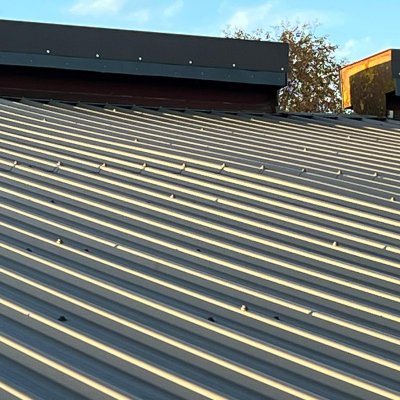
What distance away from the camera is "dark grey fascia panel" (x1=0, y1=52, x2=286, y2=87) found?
32.4ft

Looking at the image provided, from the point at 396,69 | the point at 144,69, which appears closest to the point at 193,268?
the point at 144,69

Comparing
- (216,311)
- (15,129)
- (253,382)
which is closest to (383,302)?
(216,311)

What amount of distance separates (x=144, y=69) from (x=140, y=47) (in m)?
0.36

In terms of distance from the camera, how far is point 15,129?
7.50 metres

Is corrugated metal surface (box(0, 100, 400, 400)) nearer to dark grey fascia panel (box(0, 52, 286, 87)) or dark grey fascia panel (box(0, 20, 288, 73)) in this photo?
dark grey fascia panel (box(0, 52, 286, 87))

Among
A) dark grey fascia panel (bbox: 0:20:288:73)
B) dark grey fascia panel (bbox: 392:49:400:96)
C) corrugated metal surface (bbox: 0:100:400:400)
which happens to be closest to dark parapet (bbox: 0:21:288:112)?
dark grey fascia panel (bbox: 0:20:288:73)

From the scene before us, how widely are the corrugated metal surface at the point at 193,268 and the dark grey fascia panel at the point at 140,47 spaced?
272cm

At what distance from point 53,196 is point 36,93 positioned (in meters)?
4.85

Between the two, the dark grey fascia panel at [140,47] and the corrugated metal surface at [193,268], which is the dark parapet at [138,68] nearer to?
the dark grey fascia panel at [140,47]

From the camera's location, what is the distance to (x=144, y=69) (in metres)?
10.3

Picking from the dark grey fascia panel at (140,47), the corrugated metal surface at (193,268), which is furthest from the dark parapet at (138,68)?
the corrugated metal surface at (193,268)

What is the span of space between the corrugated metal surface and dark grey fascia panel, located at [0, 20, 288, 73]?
2717 millimetres

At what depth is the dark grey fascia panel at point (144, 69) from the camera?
9.89 metres

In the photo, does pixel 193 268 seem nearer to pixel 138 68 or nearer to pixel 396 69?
pixel 138 68
